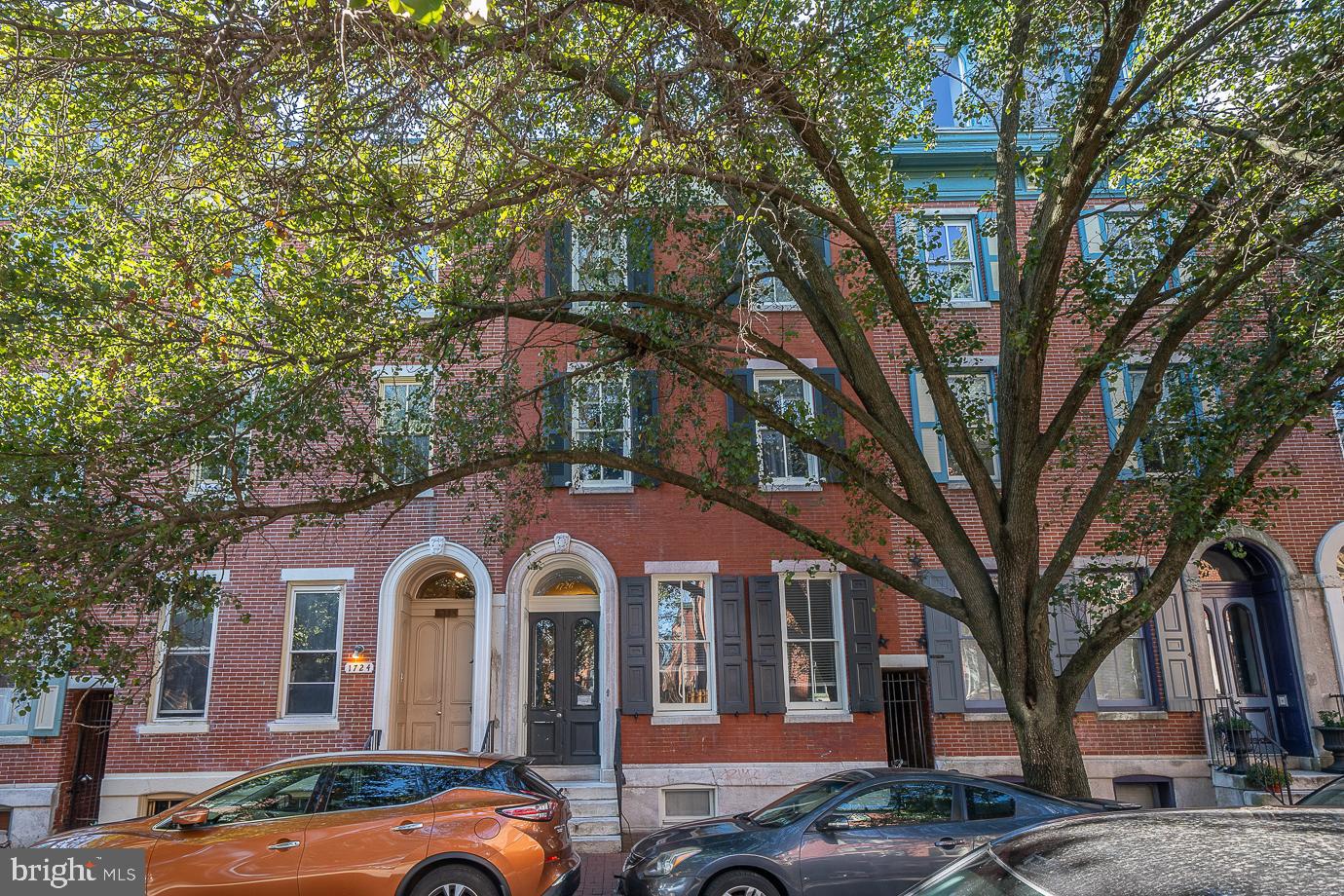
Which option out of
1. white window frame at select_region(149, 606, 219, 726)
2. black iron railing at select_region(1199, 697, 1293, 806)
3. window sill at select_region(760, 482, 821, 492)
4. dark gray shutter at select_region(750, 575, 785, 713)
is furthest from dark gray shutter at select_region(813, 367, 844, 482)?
white window frame at select_region(149, 606, 219, 726)

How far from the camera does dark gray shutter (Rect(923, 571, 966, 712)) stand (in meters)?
12.8

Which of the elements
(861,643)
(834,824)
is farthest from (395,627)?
(834,824)

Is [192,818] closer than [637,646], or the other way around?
[192,818]

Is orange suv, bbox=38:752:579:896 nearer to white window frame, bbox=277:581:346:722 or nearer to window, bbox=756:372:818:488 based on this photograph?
white window frame, bbox=277:581:346:722

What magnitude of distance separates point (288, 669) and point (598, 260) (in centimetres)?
802

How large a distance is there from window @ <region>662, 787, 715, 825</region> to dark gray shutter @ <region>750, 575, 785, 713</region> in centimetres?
149

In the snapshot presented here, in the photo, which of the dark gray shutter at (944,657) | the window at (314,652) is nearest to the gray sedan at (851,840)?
the dark gray shutter at (944,657)

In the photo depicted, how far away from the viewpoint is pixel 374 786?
719 centimetres

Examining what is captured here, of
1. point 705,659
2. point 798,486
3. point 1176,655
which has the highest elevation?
point 798,486

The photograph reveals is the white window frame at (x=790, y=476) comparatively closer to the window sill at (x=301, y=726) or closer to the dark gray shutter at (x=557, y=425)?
the dark gray shutter at (x=557, y=425)

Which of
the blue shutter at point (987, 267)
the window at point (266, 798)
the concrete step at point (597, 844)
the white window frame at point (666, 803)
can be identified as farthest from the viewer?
the blue shutter at point (987, 267)

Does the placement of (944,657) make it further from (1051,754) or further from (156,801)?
(156,801)

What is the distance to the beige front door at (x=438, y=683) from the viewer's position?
13.6 m

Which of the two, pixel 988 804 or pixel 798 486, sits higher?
pixel 798 486
